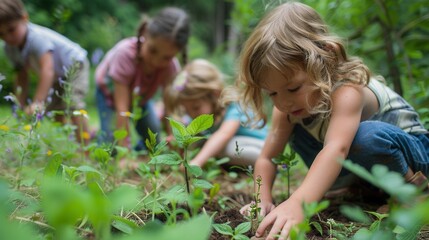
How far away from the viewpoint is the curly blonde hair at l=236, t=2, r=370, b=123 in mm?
1340

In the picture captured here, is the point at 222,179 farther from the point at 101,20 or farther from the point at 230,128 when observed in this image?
the point at 101,20

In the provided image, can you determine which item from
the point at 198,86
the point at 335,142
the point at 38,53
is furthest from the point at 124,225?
the point at 38,53

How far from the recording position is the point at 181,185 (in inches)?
47.5

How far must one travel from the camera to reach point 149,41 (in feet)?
9.73

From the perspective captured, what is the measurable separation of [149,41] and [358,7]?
149 cm

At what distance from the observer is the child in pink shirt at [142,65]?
291 cm

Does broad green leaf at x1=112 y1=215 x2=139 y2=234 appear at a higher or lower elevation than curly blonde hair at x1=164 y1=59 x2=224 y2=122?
higher

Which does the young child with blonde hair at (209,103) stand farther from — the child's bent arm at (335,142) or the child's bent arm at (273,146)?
the child's bent arm at (335,142)

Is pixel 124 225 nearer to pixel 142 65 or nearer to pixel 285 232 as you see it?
pixel 285 232

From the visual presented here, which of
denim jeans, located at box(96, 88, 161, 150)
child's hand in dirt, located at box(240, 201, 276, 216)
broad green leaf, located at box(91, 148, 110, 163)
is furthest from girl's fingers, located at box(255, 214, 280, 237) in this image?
denim jeans, located at box(96, 88, 161, 150)

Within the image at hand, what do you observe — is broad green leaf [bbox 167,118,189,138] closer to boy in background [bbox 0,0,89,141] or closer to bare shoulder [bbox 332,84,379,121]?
bare shoulder [bbox 332,84,379,121]

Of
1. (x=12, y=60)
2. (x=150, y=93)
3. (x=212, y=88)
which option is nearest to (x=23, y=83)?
(x=12, y=60)

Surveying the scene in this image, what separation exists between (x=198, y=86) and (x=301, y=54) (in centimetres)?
138

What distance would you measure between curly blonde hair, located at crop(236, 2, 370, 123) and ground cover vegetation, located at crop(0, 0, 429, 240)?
29 centimetres
